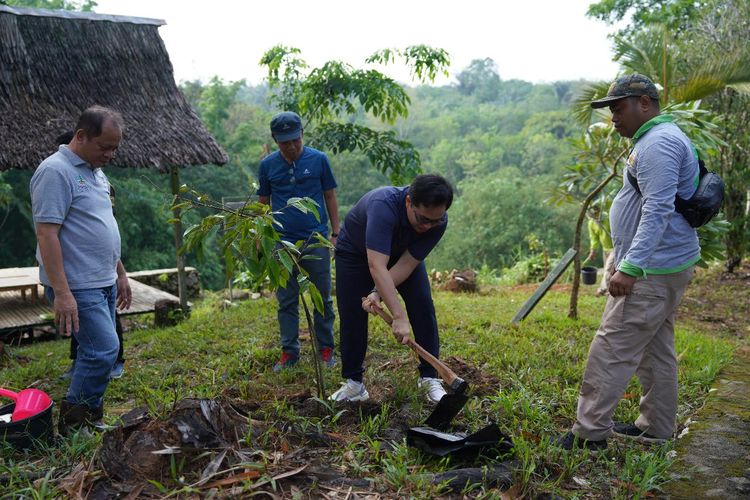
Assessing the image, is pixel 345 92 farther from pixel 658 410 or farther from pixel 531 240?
pixel 531 240

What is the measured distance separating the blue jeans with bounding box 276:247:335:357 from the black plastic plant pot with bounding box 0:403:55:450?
1749 mm

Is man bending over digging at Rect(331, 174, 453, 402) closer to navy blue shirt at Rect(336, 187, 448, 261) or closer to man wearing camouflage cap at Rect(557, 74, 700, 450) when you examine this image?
navy blue shirt at Rect(336, 187, 448, 261)

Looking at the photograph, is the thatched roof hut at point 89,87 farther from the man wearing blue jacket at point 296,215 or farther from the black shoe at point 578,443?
the black shoe at point 578,443

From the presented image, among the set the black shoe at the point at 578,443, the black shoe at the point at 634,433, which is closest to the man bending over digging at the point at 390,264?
the black shoe at the point at 578,443

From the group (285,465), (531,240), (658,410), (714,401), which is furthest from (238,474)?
(531,240)

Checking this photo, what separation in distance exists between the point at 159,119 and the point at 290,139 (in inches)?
144

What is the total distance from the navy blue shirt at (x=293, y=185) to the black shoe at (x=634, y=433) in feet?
7.60

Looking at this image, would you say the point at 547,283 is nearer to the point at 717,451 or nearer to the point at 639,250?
the point at 717,451

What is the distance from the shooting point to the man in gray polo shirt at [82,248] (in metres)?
3.08

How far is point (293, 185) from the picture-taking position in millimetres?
4605

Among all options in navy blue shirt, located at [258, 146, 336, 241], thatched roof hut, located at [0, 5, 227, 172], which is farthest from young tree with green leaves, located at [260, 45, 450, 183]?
navy blue shirt, located at [258, 146, 336, 241]

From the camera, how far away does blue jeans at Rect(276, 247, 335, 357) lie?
4.58 metres

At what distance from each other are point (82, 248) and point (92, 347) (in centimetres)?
50

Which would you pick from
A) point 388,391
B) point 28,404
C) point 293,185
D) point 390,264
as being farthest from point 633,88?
point 28,404
